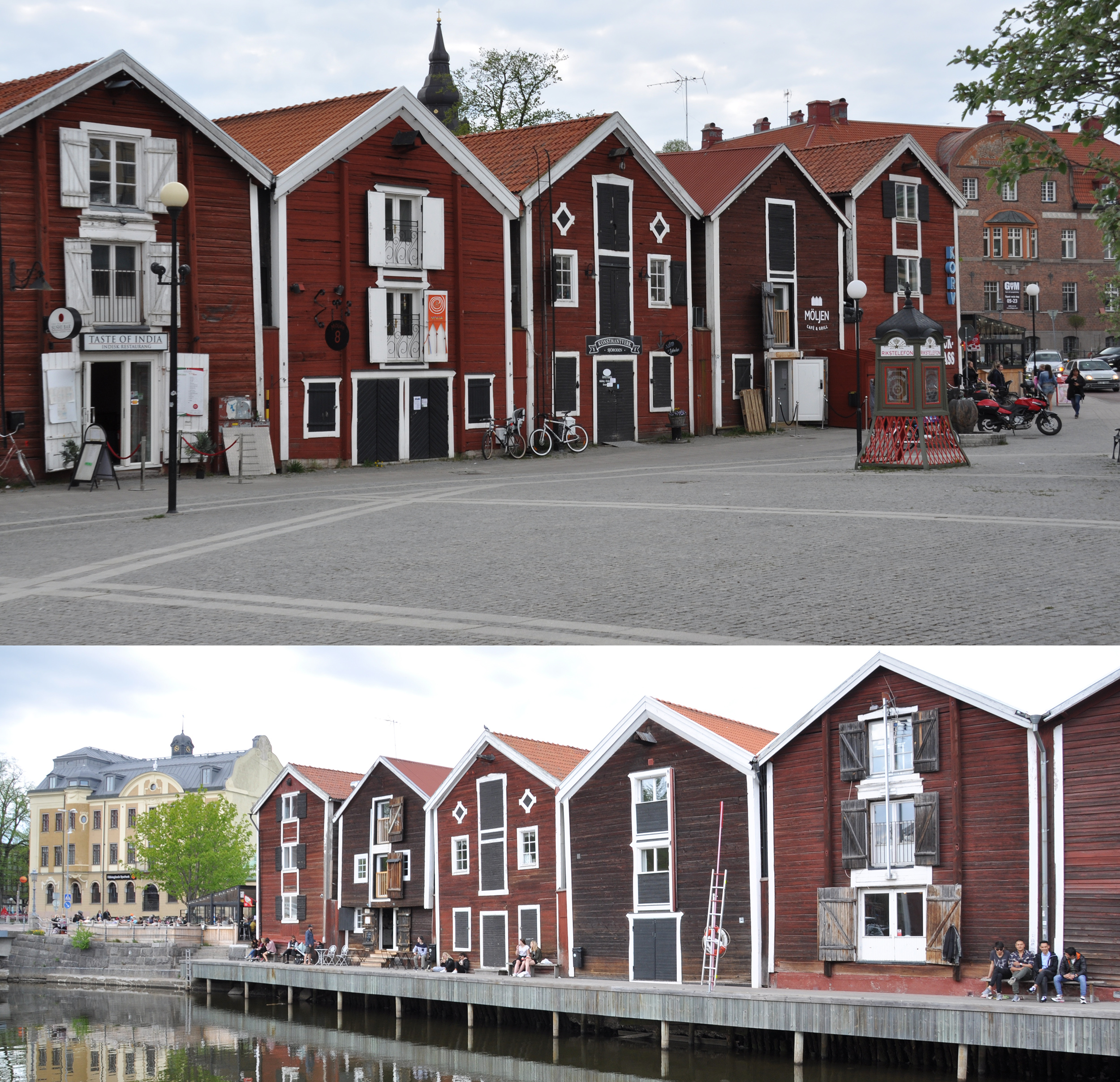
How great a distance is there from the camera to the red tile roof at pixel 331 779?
4350 cm

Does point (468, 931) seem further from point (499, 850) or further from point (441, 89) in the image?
point (441, 89)

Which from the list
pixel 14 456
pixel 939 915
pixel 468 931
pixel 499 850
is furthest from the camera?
pixel 468 931

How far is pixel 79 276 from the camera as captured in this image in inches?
1284

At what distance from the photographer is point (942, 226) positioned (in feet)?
185

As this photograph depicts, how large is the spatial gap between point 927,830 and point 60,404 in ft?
65.2

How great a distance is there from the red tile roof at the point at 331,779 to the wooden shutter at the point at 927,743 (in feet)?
70.1

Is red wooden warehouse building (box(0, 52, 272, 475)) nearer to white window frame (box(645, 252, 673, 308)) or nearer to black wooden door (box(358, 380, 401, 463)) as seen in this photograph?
black wooden door (box(358, 380, 401, 463))

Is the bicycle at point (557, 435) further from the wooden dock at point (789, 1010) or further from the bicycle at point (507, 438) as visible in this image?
the wooden dock at point (789, 1010)

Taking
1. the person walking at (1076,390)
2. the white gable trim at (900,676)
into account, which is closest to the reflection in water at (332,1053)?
the white gable trim at (900,676)

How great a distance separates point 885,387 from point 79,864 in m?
64.7

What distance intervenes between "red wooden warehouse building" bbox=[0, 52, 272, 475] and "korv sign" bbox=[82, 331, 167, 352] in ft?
0.10

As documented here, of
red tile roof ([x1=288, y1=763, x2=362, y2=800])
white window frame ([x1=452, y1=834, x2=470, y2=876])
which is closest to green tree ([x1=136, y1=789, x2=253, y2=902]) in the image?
red tile roof ([x1=288, y1=763, x2=362, y2=800])

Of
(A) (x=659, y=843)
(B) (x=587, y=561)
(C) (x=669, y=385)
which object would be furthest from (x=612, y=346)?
(B) (x=587, y=561)

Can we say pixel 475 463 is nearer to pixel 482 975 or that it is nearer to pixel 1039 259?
pixel 482 975
